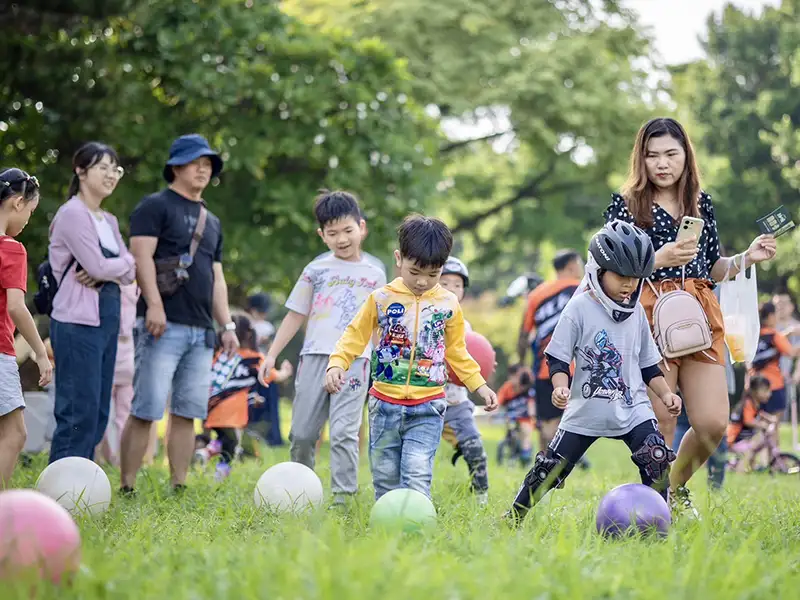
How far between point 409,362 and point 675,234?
1.76m

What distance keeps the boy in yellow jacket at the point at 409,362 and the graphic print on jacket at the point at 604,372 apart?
0.53 m

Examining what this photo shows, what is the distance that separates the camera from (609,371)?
18.2ft

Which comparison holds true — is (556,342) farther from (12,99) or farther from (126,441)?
(12,99)

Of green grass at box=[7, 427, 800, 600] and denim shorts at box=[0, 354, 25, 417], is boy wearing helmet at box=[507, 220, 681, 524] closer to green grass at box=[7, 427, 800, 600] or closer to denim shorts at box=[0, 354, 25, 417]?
green grass at box=[7, 427, 800, 600]

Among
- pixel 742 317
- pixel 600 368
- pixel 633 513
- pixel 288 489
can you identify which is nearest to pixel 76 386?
pixel 288 489

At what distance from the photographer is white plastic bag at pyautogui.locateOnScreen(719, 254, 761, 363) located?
255 inches

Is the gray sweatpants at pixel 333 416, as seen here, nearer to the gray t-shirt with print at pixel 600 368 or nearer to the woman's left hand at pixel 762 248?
the gray t-shirt with print at pixel 600 368

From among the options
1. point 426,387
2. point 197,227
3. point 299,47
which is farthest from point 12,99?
point 426,387

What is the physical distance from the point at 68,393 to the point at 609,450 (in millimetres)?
13692

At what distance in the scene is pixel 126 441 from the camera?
7215 millimetres

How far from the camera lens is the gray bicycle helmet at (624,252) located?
5.48m

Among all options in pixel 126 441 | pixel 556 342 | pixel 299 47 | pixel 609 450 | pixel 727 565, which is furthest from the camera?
pixel 609 450

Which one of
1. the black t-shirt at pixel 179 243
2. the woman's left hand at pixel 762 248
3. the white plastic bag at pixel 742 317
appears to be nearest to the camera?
the woman's left hand at pixel 762 248

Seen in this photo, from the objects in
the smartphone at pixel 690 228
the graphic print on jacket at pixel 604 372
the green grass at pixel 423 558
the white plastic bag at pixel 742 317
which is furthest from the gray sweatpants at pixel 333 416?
the white plastic bag at pixel 742 317
